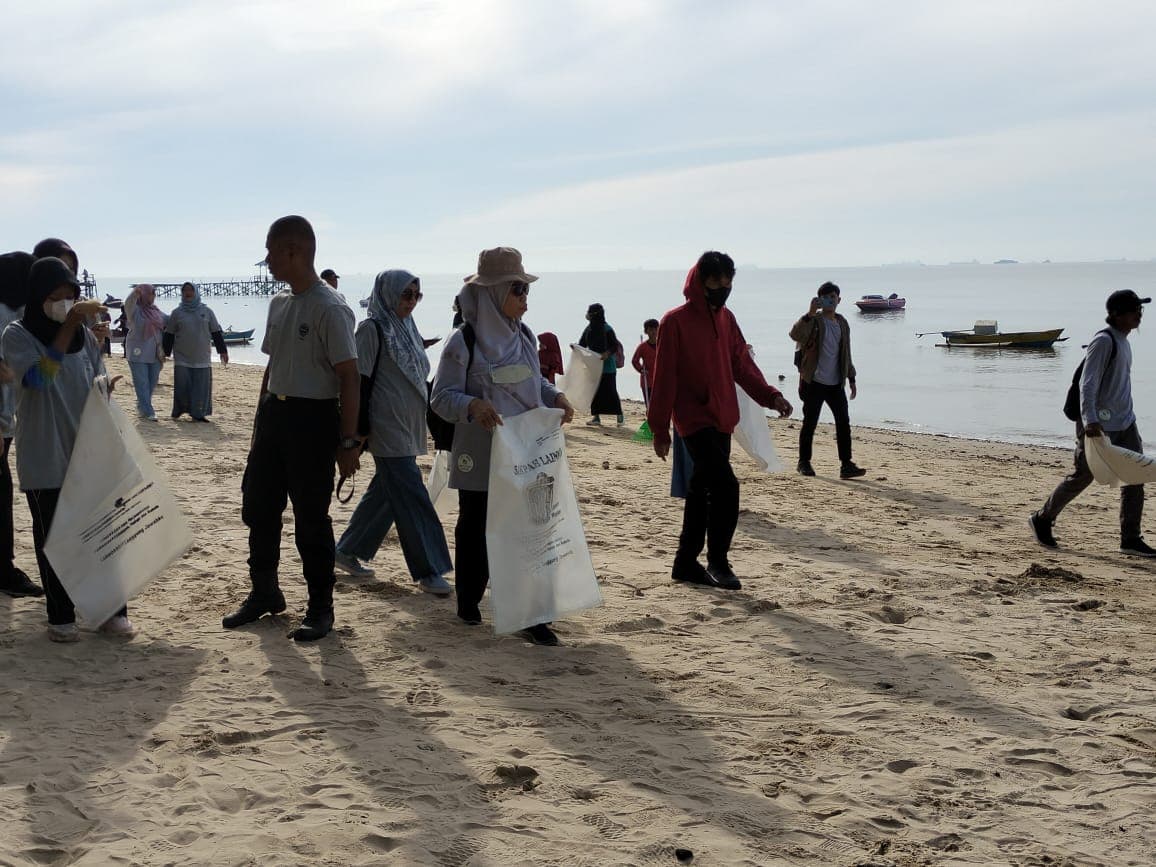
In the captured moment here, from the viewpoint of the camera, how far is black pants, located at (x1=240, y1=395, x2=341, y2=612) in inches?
177

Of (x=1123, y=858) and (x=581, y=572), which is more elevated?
(x=581, y=572)

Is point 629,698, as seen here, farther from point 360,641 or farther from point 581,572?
point 360,641

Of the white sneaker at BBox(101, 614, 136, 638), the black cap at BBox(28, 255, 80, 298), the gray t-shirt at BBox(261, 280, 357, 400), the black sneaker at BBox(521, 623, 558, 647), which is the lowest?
the black sneaker at BBox(521, 623, 558, 647)

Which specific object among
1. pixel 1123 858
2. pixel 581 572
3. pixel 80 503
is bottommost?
pixel 1123 858

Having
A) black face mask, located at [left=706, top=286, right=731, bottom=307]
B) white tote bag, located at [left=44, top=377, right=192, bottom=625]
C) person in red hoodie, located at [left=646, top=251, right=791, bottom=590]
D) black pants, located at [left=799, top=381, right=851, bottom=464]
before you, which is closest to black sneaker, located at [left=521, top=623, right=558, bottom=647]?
person in red hoodie, located at [left=646, top=251, right=791, bottom=590]

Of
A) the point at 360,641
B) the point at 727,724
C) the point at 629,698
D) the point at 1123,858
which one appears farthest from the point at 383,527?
the point at 1123,858

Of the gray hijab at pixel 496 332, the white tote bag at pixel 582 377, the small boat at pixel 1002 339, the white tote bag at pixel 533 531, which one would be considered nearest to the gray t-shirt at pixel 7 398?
the gray hijab at pixel 496 332

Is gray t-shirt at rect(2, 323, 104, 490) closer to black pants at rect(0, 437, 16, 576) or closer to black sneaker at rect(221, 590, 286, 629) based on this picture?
black pants at rect(0, 437, 16, 576)

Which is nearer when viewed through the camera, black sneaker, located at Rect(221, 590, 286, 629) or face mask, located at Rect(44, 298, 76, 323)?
face mask, located at Rect(44, 298, 76, 323)

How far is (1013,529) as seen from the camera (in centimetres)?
795

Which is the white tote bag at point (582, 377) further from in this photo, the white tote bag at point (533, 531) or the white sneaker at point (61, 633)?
the white sneaker at point (61, 633)

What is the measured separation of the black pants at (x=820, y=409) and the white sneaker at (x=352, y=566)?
16.9 feet

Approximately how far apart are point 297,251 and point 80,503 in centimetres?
136

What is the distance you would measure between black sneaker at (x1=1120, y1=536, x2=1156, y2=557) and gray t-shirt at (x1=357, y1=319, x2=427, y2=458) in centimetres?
482
